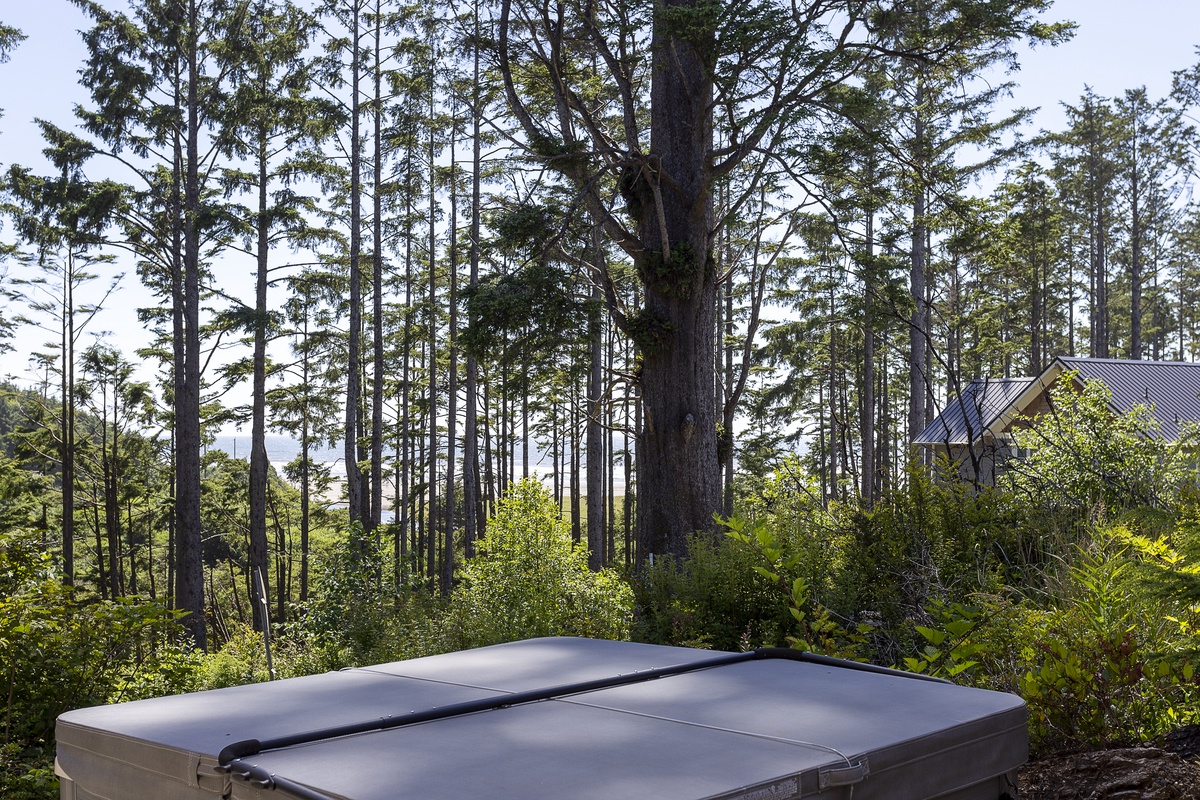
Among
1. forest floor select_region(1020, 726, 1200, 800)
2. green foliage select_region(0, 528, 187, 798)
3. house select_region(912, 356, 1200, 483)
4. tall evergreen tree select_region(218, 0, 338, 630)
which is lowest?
green foliage select_region(0, 528, 187, 798)

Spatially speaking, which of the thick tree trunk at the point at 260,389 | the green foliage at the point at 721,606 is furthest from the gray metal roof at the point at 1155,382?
the thick tree trunk at the point at 260,389

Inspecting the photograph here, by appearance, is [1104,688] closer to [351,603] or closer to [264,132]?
[351,603]

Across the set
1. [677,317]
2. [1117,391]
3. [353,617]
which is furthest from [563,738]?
[1117,391]

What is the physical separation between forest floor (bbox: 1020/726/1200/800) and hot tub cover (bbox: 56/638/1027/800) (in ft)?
3.04

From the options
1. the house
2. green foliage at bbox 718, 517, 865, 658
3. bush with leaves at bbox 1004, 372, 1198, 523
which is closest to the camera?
green foliage at bbox 718, 517, 865, 658

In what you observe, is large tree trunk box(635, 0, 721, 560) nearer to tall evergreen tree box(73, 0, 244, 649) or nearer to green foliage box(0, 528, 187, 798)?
green foliage box(0, 528, 187, 798)

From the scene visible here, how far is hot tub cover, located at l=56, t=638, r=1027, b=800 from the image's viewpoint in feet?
4.17

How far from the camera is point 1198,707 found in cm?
349

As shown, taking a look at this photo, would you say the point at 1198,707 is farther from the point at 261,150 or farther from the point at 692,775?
the point at 261,150

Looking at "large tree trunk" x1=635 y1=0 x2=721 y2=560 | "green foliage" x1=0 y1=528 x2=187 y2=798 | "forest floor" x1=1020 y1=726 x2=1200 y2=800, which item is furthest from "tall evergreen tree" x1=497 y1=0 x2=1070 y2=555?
"forest floor" x1=1020 y1=726 x2=1200 y2=800

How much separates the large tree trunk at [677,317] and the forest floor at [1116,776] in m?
6.73

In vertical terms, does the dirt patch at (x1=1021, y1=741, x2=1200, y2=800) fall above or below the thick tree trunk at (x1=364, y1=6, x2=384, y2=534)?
below

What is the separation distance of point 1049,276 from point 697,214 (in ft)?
117

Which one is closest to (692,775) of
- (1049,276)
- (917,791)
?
(917,791)
